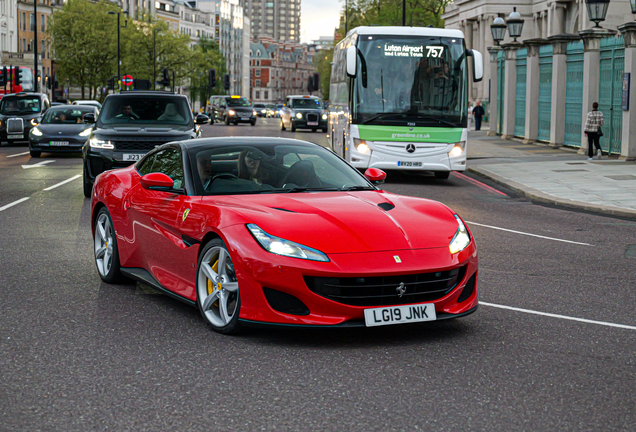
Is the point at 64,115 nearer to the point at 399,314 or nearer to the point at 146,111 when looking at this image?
the point at 146,111

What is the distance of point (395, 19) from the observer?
8025 cm

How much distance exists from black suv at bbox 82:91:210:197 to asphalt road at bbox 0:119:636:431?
6.99m

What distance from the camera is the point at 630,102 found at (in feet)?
82.3

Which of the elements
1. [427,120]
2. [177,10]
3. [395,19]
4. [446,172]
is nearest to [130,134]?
[427,120]

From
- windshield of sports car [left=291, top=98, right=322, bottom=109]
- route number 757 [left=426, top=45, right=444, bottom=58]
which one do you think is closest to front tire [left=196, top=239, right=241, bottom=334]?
route number 757 [left=426, top=45, right=444, bottom=58]

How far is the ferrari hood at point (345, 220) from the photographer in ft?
18.9

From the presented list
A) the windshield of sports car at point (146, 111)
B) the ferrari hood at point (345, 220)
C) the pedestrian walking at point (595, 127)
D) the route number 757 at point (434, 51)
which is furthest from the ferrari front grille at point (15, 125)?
the ferrari hood at point (345, 220)

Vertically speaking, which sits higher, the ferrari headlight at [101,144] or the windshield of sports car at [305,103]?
the windshield of sports car at [305,103]

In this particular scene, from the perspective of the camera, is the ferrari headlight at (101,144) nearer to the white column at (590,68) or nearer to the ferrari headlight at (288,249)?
the ferrari headlight at (288,249)

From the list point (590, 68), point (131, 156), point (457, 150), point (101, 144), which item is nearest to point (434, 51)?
point (457, 150)

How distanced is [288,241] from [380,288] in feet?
2.06

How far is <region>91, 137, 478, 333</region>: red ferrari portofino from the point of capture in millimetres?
5637

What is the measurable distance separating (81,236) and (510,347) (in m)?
6.61

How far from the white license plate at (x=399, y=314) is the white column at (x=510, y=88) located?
3405cm
